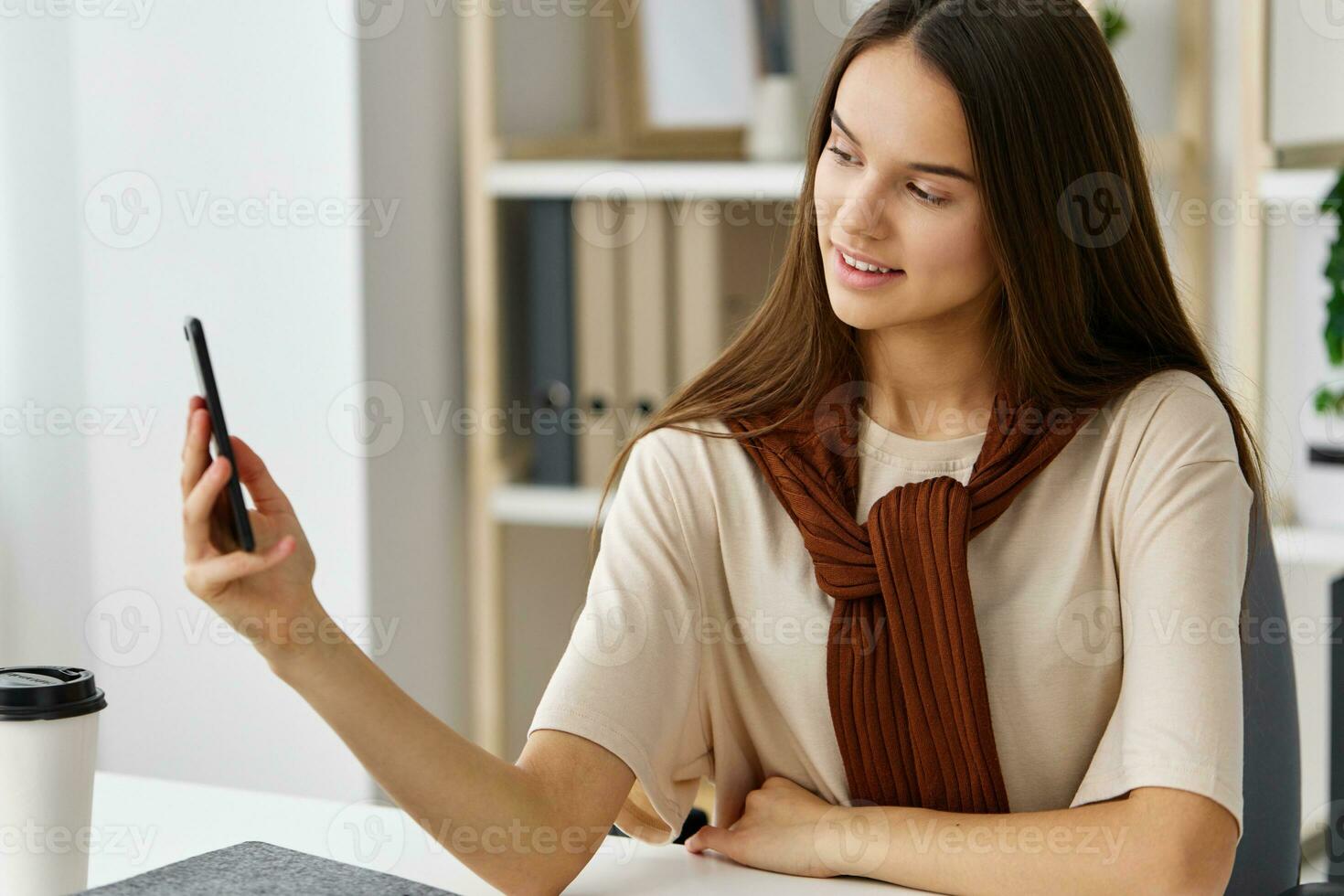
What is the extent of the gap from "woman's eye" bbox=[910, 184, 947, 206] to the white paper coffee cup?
2.40 feet

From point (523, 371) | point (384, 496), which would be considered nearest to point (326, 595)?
point (384, 496)

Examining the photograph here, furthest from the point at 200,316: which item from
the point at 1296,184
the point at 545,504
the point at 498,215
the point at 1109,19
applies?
the point at 1296,184

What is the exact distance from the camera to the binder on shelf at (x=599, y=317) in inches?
93.6

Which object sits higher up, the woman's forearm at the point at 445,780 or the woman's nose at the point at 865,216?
the woman's nose at the point at 865,216

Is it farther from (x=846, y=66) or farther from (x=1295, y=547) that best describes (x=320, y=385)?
(x=1295, y=547)

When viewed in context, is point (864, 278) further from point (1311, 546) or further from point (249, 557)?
point (1311, 546)

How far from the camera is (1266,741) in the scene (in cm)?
125

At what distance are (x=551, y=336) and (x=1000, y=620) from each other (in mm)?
1296

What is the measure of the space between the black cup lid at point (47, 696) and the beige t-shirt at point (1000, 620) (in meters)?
0.34

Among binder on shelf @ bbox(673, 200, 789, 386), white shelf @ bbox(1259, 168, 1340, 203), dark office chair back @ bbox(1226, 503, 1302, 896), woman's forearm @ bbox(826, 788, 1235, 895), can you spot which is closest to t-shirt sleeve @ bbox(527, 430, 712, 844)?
woman's forearm @ bbox(826, 788, 1235, 895)

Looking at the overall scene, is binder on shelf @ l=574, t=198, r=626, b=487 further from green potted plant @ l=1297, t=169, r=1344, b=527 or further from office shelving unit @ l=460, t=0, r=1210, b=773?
green potted plant @ l=1297, t=169, r=1344, b=527

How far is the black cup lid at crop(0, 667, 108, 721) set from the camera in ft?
3.11

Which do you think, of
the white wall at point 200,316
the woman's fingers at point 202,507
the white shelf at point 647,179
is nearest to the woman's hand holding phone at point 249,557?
the woman's fingers at point 202,507

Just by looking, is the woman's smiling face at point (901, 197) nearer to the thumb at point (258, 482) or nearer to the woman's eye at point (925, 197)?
the woman's eye at point (925, 197)
